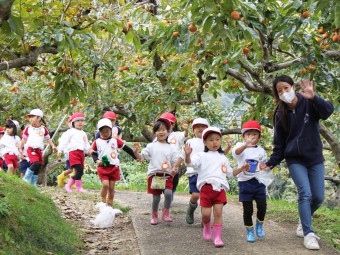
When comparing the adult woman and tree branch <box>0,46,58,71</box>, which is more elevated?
tree branch <box>0,46,58,71</box>

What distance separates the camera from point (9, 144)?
31.9ft

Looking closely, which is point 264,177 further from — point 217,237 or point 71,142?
point 71,142

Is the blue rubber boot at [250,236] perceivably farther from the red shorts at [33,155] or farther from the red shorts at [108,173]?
the red shorts at [33,155]

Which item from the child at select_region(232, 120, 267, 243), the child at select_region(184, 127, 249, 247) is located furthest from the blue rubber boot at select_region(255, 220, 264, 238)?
the child at select_region(184, 127, 249, 247)

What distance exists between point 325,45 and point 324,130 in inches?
53.5

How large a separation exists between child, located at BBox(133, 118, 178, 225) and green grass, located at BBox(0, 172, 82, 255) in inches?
44.3

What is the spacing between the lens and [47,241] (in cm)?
469

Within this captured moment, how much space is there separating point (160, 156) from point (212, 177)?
1.23m

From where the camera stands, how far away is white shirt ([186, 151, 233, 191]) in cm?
505

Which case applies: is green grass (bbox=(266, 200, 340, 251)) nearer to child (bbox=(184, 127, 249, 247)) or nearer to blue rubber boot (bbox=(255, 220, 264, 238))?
blue rubber boot (bbox=(255, 220, 264, 238))

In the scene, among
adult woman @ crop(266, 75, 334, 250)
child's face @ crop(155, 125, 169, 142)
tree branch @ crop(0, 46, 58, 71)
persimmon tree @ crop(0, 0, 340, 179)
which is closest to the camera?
persimmon tree @ crop(0, 0, 340, 179)

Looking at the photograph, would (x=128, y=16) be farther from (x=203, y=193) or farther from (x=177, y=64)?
(x=203, y=193)

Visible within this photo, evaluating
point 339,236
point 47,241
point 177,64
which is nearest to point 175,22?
point 177,64

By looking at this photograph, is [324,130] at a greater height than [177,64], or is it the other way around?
[177,64]
